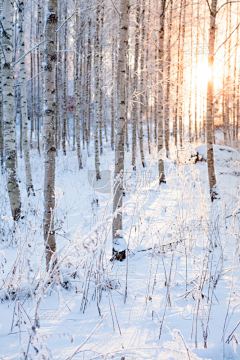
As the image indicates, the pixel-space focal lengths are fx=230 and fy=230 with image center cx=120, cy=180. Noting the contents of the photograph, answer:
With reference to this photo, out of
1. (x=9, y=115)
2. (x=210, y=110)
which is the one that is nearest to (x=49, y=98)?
(x=9, y=115)

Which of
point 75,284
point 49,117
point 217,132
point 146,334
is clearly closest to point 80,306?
point 75,284

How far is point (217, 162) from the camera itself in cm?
Answer: 1000

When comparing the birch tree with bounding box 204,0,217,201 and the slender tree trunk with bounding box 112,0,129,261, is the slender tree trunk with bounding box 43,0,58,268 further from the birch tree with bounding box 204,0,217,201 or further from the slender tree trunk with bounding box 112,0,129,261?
the birch tree with bounding box 204,0,217,201

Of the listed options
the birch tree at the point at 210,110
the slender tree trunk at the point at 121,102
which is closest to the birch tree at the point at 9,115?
the slender tree trunk at the point at 121,102

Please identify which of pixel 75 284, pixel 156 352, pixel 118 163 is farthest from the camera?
pixel 118 163

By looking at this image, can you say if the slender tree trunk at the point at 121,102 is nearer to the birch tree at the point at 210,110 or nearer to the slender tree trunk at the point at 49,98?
the slender tree trunk at the point at 49,98

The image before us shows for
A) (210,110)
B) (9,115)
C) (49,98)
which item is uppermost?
(210,110)

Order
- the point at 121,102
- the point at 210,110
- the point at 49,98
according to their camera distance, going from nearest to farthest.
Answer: the point at 49,98, the point at 121,102, the point at 210,110

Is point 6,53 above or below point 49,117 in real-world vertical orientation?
above

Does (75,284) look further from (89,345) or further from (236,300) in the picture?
(236,300)

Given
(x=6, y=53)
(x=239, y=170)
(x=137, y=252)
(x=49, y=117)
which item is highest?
(x=6, y=53)

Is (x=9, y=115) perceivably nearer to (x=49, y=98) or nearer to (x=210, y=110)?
(x=49, y=98)

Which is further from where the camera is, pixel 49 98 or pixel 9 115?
pixel 9 115

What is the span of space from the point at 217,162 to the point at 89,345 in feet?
32.3
